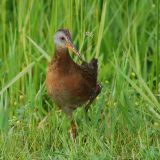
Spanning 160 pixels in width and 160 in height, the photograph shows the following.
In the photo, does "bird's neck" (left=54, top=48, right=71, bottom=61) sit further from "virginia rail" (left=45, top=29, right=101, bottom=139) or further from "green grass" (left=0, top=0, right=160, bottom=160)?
"green grass" (left=0, top=0, right=160, bottom=160)

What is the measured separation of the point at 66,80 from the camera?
5598 mm

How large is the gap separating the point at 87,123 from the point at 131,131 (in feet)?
1.19

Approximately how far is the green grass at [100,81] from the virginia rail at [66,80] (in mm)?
121

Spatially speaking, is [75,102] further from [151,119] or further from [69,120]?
[151,119]

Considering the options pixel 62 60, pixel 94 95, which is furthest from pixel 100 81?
pixel 62 60

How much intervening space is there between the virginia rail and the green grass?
0.40 feet

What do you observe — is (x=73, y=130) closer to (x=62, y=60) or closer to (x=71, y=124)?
(x=71, y=124)

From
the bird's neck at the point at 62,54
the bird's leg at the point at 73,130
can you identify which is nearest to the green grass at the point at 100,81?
the bird's leg at the point at 73,130

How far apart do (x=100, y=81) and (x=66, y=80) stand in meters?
0.83

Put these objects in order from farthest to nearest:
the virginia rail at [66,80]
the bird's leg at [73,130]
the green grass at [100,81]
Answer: the virginia rail at [66,80], the bird's leg at [73,130], the green grass at [100,81]

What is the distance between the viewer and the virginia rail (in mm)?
5590

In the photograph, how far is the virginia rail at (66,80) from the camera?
5.59m

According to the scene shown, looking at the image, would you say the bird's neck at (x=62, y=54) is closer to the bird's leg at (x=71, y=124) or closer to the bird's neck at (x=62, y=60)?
the bird's neck at (x=62, y=60)

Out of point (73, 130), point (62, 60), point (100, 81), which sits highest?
point (62, 60)
